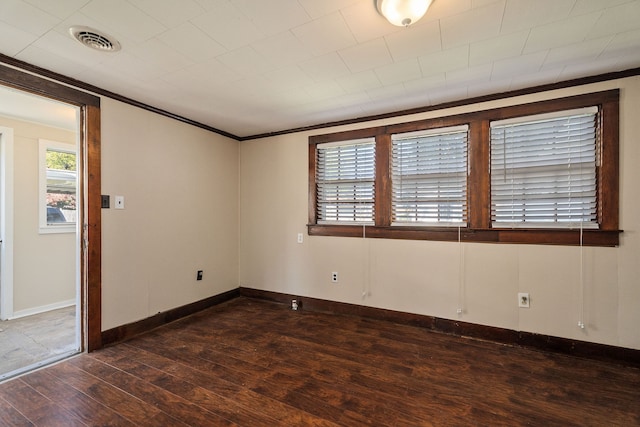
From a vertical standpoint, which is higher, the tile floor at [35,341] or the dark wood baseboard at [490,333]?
the dark wood baseboard at [490,333]

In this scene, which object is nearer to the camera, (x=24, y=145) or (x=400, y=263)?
(x=400, y=263)

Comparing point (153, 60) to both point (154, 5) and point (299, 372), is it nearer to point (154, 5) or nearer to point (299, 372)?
point (154, 5)

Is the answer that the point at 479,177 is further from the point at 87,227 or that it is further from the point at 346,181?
the point at 87,227

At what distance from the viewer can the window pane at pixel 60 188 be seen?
3811 mm

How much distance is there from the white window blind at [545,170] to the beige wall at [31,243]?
538 centimetres

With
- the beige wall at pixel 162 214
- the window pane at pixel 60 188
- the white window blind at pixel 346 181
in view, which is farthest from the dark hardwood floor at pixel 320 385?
the window pane at pixel 60 188

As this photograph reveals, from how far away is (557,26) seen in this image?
1750mm

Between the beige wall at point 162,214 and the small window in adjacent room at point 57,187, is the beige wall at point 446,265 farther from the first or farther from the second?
the small window in adjacent room at point 57,187

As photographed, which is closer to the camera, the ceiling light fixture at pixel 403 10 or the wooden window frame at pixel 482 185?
the ceiling light fixture at pixel 403 10

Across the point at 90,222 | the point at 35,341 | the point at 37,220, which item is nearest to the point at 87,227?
the point at 90,222

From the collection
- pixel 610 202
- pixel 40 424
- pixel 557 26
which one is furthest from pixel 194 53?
pixel 610 202

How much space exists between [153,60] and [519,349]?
3901 mm

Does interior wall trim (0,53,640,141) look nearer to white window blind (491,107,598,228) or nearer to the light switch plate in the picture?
white window blind (491,107,598,228)

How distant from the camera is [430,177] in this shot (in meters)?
3.07
